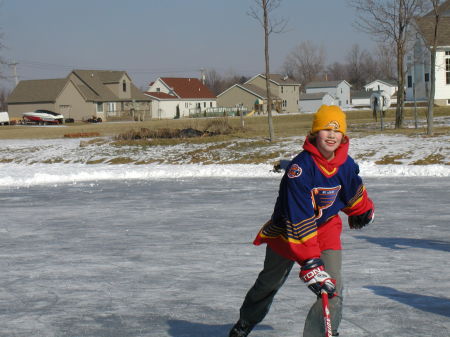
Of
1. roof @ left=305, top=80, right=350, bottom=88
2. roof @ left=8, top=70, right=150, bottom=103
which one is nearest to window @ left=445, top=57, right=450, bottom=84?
roof @ left=8, top=70, right=150, bottom=103

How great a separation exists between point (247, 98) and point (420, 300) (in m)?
90.6

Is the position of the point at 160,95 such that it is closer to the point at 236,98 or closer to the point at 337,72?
the point at 236,98

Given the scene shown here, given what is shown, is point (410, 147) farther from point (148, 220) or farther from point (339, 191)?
point (339, 191)

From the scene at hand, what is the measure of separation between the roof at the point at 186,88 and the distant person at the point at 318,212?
92910 mm

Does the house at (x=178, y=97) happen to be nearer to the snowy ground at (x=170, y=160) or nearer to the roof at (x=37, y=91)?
the roof at (x=37, y=91)

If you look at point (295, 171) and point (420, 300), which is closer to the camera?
point (295, 171)

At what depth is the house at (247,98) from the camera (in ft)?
310

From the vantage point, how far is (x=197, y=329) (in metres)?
5.23

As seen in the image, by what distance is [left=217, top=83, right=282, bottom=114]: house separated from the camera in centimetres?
9453

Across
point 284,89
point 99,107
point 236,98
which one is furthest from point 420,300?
point 284,89

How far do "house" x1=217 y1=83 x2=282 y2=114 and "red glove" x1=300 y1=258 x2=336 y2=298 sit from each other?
88.7 metres

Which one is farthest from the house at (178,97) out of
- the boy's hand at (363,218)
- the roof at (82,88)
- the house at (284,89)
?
the boy's hand at (363,218)

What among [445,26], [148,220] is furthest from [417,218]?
[445,26]

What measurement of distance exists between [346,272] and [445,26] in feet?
152
